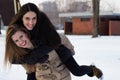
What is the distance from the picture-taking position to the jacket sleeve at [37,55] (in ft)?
11.8

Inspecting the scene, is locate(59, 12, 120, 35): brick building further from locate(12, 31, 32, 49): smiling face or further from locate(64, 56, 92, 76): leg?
locate(12, 31, 32, 49): smiling face

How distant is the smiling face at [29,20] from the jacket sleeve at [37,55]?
7.8 inches

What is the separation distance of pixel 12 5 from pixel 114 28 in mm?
41177

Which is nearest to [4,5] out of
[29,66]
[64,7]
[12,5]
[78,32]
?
[12,5]

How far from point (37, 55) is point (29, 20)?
0.33 meters

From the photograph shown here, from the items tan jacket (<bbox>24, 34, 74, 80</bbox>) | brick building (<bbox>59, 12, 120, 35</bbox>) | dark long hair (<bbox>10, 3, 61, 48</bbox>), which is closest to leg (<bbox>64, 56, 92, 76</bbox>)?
tan jacket (<bbox>24, 34, 74, 80</bbox>)

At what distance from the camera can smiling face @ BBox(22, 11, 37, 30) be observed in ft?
11.9

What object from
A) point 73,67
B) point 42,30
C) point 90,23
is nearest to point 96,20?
point 90,23

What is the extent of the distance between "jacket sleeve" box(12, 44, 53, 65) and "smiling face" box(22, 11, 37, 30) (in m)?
0.20

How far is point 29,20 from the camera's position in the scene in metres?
3.63

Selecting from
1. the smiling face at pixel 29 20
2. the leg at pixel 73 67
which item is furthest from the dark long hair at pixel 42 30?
the leg at pixel 73 67

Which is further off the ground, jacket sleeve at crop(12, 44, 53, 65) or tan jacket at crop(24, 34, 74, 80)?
jacket sleeve at crop(12, 44, 53, 65)

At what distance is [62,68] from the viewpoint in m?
3.88

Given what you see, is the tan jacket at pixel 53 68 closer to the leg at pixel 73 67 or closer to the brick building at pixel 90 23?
the leg at pixel 73 67
